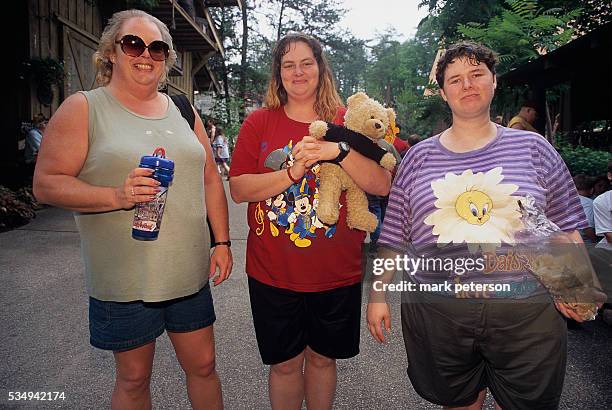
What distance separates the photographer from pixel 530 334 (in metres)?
1.63

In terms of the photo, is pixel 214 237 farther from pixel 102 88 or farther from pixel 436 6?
pixel 436 6

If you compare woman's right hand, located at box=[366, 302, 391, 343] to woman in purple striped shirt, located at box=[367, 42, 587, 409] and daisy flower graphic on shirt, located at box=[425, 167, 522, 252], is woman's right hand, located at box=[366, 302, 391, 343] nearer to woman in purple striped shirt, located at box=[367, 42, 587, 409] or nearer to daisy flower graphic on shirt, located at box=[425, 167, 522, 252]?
woman in purple striped shirt, located at box=[367, 42, 587, 409]

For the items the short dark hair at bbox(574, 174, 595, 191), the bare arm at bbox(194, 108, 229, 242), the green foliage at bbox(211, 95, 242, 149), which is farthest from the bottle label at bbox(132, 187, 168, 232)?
the green foliage at bbox(211, 95, 242, 149)

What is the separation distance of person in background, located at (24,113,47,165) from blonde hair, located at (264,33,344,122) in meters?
7.99

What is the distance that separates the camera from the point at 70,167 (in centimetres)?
176

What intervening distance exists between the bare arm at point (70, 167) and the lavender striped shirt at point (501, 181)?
113 cm

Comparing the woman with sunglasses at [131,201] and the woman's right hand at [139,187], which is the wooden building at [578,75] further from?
the woman's right hand at [139,187]

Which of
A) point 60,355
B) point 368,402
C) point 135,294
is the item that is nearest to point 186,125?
point 135,294

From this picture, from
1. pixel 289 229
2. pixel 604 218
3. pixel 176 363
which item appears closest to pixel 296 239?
pixel 289 229

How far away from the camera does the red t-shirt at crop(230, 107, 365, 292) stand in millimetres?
2025

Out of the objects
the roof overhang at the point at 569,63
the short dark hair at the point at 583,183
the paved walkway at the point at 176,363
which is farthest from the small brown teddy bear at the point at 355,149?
the roof overhang at the point at 569,63

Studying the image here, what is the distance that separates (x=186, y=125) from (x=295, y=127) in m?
0.50

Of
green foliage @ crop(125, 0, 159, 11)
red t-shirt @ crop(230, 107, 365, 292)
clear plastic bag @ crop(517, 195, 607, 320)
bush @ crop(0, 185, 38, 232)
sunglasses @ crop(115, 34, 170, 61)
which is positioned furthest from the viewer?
green foliage @ crop(125, 0, 159, 11)

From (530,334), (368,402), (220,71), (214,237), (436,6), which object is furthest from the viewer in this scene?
(220,71)
